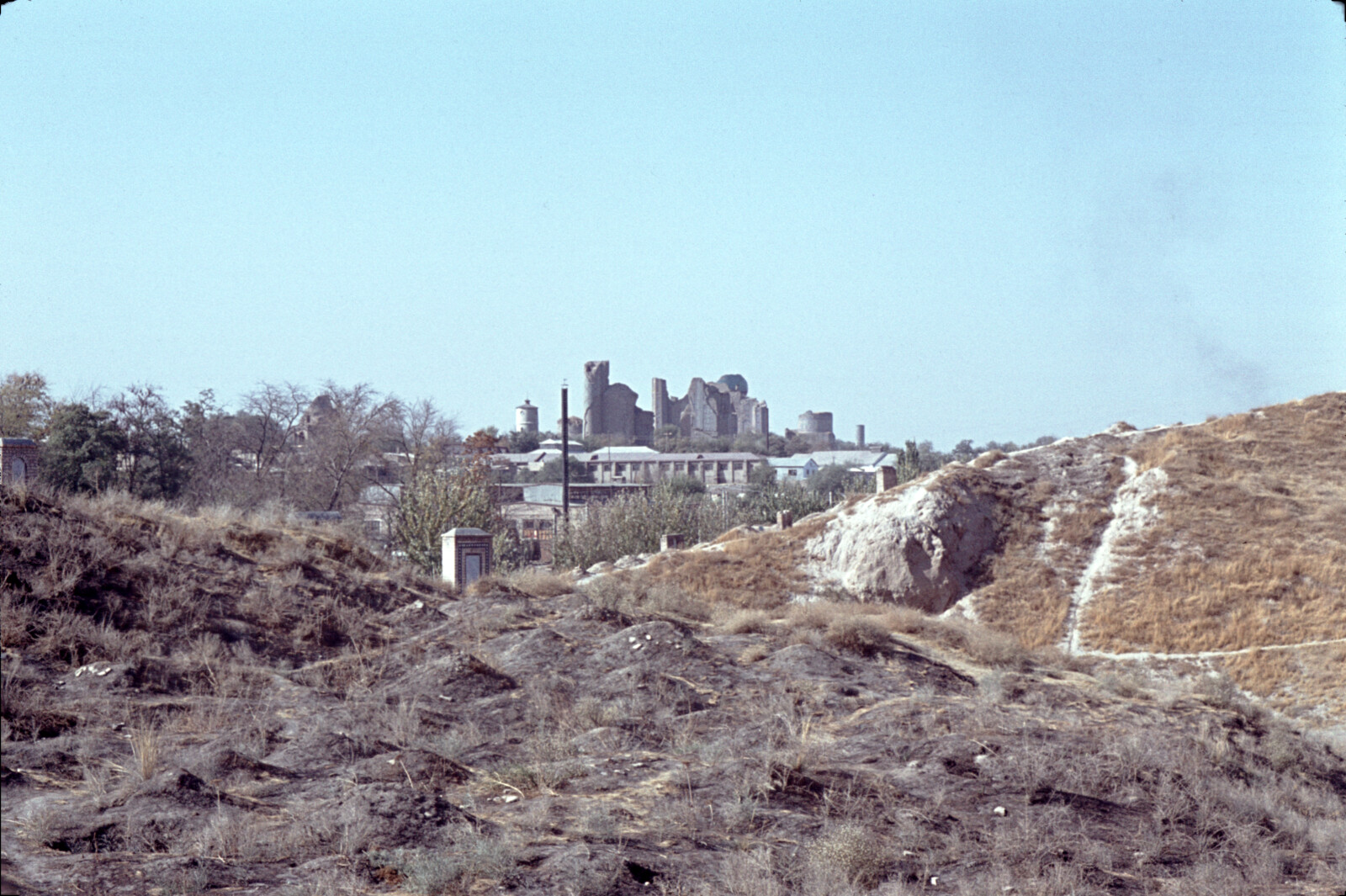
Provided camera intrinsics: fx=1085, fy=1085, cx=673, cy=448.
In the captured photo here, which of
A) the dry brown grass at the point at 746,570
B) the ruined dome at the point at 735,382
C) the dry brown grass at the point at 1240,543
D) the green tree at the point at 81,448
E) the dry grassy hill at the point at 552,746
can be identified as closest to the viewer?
the dry grassy hill at the point at 552,746

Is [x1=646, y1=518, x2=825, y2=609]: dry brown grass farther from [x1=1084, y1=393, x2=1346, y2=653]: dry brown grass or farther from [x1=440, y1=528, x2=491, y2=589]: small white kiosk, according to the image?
[x1=1084, y1=393, x2=1346, y2=653]: dry brown grass

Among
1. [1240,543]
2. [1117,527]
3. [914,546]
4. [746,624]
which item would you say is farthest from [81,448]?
[1240,543]

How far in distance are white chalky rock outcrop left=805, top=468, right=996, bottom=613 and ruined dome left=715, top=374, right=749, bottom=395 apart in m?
120

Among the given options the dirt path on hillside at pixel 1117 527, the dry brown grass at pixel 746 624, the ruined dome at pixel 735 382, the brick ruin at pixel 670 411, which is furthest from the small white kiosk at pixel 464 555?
the ruined dome at pixel 735 382

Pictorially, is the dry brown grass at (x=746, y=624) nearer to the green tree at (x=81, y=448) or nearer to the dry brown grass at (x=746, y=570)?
the dry brown grass at (x=746, y=570)

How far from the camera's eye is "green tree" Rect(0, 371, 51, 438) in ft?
127

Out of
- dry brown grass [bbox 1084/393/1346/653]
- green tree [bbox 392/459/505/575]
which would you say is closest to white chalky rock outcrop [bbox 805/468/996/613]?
dry brown grass [bbox 1084/393/1346/653]

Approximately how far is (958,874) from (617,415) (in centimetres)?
11305

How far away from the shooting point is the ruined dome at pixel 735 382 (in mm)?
148500

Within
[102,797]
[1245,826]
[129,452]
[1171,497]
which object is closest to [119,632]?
[102,797]

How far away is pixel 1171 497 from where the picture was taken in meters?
26.5

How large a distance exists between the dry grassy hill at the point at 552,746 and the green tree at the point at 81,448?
1949 cm

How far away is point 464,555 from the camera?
2130cm

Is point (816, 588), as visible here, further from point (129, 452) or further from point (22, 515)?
point (129, 452)
